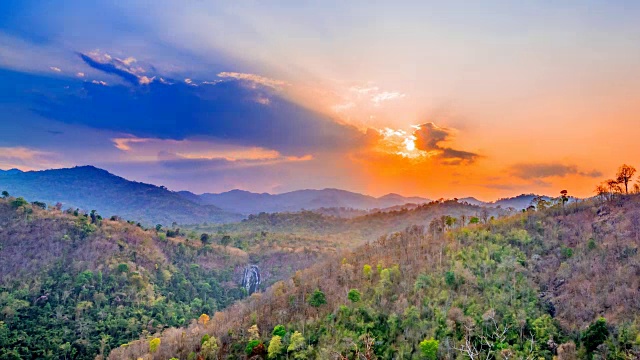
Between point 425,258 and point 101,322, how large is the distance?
6563 cm

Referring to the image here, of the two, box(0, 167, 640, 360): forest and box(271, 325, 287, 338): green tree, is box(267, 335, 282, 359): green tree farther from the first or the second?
box(271, 325, 287, 338): green tree

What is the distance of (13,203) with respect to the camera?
4427 inches

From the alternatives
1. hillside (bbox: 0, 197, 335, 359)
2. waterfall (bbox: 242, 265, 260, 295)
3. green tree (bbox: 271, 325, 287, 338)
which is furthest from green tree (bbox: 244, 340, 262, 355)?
waterfall (bbox: 242, 265, 260, 295)

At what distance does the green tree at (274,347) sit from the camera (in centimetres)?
5569

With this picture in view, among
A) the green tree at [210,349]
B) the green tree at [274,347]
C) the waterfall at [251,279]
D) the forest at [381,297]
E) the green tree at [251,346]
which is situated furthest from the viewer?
the waterfall at [251,279]

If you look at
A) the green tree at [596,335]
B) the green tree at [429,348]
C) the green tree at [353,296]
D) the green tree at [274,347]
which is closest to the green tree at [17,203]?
the green tree at [274,347]

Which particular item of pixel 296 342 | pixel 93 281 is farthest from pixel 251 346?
pixel 93 281

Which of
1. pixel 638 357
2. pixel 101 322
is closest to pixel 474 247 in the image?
pixel 638 357

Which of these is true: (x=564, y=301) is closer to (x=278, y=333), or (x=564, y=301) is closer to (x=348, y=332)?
(x=348, y=332)

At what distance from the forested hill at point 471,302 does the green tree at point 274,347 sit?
0.16m

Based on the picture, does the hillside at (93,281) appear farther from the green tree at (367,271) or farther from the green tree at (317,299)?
the green tree at (367,271)

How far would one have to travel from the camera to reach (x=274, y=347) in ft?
183

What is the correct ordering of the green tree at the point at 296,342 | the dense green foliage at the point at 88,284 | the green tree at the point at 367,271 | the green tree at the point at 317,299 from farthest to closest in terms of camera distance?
the dense green foliage at the point at 88,284
the green tree at the point at 367,271
the green tree at the point at 317,299
the green tree at the point at 296,342

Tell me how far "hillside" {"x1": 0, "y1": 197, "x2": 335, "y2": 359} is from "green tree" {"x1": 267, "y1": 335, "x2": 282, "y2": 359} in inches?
1640
